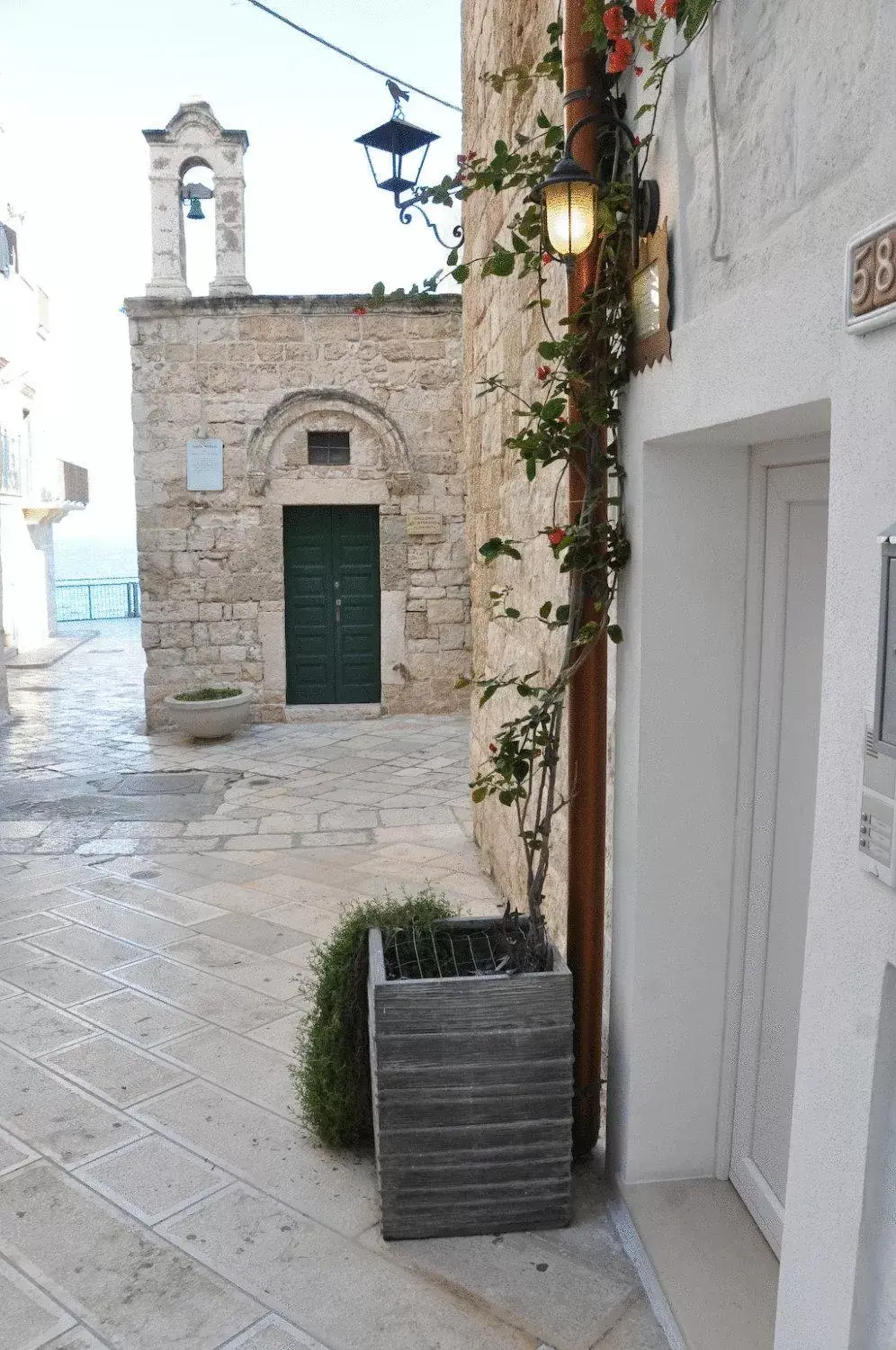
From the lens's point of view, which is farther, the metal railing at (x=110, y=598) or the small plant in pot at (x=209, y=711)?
the metal railing at (x=110, y=598)

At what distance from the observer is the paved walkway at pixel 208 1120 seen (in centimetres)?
239

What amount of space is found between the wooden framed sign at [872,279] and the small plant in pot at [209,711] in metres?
8.05

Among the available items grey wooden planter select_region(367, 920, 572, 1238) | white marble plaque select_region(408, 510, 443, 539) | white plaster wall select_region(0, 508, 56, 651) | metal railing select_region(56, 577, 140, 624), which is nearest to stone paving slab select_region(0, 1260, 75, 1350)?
grey wooden planter select_region(367, 920, 572, 1238)

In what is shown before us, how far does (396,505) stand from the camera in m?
10.2

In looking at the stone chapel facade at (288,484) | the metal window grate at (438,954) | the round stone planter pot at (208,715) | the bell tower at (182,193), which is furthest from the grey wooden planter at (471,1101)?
the bell tower at (182,193)

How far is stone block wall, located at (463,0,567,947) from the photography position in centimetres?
367

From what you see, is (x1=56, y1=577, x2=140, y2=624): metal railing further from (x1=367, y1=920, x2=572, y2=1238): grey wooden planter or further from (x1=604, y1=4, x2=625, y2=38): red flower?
(x1=604, y1=4, x2=625, y2=38): red flower

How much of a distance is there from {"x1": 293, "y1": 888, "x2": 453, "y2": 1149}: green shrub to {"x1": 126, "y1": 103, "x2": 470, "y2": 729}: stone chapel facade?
7192mm

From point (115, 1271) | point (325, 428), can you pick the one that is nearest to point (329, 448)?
point (325, 428)

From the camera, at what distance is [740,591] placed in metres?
2.50

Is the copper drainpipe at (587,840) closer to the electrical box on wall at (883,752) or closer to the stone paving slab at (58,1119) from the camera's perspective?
the electrical box on wall at (883,752)

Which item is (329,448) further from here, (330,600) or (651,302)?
(651,302)

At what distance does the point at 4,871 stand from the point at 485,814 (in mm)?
2592

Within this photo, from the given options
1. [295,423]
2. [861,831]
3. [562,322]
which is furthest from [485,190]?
[295,423]
